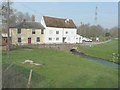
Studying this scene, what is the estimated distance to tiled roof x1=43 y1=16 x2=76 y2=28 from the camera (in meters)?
71.4

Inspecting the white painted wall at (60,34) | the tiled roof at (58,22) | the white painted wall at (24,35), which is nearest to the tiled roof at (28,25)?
the white painted wall at (24,35)

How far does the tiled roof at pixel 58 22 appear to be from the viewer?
71400 millimetres

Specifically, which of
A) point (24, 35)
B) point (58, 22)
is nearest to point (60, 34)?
point (58, 22)

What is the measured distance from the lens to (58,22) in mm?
76000

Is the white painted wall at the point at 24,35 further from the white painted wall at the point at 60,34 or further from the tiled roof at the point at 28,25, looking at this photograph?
the white painted wall at the point at 60,34

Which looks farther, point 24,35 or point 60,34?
point 60,34

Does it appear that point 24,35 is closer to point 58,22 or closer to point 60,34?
point 60,34

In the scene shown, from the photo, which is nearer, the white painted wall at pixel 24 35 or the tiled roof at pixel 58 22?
the white painted wall at pixel 24 35

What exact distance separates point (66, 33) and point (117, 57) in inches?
1310

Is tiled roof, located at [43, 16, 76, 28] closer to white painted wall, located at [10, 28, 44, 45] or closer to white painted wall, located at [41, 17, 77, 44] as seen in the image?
white painted wall, located at [41, 17, 77, 44]

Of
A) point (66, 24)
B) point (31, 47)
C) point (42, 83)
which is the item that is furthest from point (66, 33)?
point (42, 83)

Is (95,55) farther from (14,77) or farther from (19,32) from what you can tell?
(14,77)

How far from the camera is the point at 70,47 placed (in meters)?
61.8

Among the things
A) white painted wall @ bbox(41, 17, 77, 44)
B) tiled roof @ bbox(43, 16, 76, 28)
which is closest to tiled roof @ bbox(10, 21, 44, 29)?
white painted wall @ bbox(41, 17, 77, 44)
